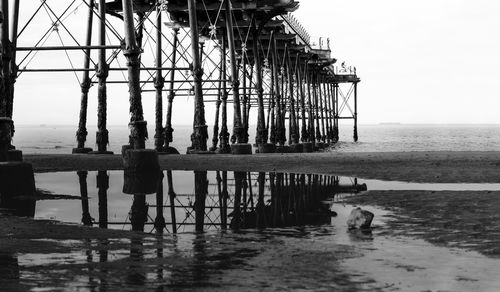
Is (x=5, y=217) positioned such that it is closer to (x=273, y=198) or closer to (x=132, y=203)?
(x=132, y=203)

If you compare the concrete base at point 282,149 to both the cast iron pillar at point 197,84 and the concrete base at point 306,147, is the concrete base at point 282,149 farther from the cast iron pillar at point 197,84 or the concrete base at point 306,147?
the cast iron pillar at point 197,84

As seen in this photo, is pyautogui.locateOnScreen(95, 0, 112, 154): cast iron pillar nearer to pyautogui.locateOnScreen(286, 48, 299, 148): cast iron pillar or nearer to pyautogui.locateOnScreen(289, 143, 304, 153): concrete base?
pyautogui.locateOnScreen(289, 143, 304, 153): concrete base

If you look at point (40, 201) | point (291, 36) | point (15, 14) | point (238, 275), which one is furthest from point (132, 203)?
point (291, 36)

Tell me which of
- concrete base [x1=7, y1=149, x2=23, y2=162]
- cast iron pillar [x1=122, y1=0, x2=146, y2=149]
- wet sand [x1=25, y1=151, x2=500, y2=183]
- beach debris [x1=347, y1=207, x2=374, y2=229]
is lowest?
beach debris [x1=347, y1=207, x2=374, y2=229]

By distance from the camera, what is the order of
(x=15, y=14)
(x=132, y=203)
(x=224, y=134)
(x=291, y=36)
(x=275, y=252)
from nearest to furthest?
(x=275, y=252), (x=132, y=203), (x=15, y=14), (x=224, y=134), (x=291, y=36)

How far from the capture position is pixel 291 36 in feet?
133

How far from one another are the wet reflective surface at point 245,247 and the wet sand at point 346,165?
4024 millimetres

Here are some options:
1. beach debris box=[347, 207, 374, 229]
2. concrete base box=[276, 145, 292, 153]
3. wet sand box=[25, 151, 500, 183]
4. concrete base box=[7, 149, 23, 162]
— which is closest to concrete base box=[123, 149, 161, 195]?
concrete base box=[7, 149, 23, 162]

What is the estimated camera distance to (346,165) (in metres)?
18.1

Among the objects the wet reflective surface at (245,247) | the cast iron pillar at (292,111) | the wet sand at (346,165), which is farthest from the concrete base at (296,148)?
the wet reflective surface at (245,247)

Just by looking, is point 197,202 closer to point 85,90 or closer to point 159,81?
point 85,90

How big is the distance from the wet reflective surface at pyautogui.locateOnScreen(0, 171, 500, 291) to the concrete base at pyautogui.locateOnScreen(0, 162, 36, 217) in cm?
21

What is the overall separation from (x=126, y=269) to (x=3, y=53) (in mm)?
9313

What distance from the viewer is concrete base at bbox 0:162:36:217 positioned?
10.9 metres
